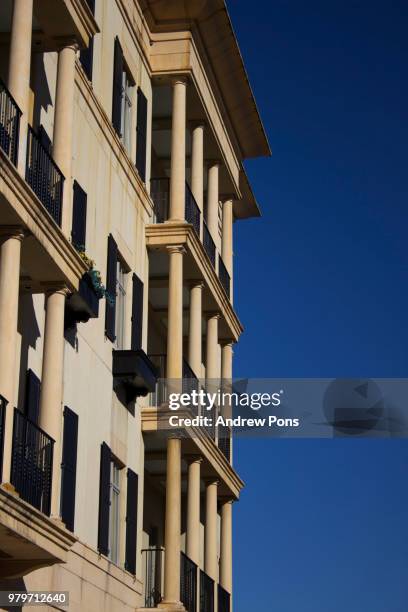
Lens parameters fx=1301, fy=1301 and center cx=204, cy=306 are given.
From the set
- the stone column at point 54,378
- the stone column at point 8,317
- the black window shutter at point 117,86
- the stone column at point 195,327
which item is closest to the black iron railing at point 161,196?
the stone column at point 195,327

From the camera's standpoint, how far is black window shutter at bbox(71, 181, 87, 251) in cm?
2345

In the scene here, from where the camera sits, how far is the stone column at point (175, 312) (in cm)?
2912

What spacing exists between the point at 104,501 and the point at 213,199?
513 inches

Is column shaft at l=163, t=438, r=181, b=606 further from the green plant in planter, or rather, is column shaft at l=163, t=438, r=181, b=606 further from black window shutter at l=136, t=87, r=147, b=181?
black window shutter at l=136, t=87, r=147, b=181

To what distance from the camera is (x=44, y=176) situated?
20469 mm

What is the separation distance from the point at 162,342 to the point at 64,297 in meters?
13.7

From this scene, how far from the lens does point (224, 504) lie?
35.5 m

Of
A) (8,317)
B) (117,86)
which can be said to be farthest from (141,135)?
(8,317)

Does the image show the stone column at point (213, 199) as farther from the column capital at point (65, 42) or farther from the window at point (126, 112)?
the column capital at point (65, 42)

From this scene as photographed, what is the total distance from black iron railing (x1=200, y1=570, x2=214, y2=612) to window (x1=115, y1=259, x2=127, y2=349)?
22.8 ft

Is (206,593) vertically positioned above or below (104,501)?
below

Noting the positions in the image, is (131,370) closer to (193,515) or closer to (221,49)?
(193,515)

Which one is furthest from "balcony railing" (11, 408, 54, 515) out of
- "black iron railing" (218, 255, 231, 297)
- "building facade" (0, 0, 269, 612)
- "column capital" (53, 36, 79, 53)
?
"black iron railing" (218, 255, 231, 297)

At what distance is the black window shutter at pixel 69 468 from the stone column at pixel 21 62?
533 cm
